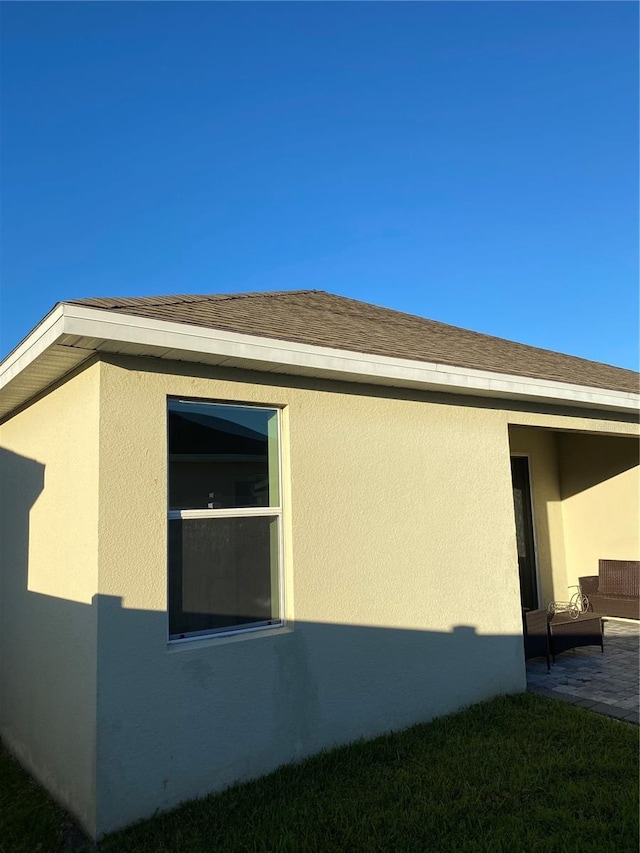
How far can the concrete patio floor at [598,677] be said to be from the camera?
539 cm

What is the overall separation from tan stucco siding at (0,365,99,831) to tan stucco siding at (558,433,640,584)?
8.42 meters

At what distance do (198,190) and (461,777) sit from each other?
494 inches

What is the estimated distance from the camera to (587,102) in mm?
8789

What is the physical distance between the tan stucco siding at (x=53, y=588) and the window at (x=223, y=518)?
0.57m

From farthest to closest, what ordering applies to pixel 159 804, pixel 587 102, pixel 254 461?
pixel 587 102 < pixel 254 461 < pixel 159 804

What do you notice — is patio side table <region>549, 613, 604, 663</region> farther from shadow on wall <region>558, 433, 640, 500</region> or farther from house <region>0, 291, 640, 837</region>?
shadow on wall <region>558, 433, 640, 500</region>

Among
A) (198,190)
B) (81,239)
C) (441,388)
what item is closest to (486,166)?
(198,190)

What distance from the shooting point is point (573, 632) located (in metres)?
7.02

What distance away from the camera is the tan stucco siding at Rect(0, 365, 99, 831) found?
3.67 meters

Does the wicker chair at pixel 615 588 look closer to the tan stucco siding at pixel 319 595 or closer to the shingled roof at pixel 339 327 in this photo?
the shingled roof at pixel 339 327

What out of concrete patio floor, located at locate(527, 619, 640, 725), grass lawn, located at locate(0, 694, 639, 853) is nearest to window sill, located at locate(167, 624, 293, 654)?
grass lawn, located at locate(0, 694, 639, 853)

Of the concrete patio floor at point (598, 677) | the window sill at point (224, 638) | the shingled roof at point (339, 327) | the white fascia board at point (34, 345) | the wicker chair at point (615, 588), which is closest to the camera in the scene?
the white fascia board at point (34, 345)

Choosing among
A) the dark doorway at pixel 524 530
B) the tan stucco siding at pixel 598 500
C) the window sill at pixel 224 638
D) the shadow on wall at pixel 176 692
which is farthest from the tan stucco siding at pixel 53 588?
the tan stucco siding at pixel 598 500

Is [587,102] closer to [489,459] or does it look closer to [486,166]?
[486,166]
